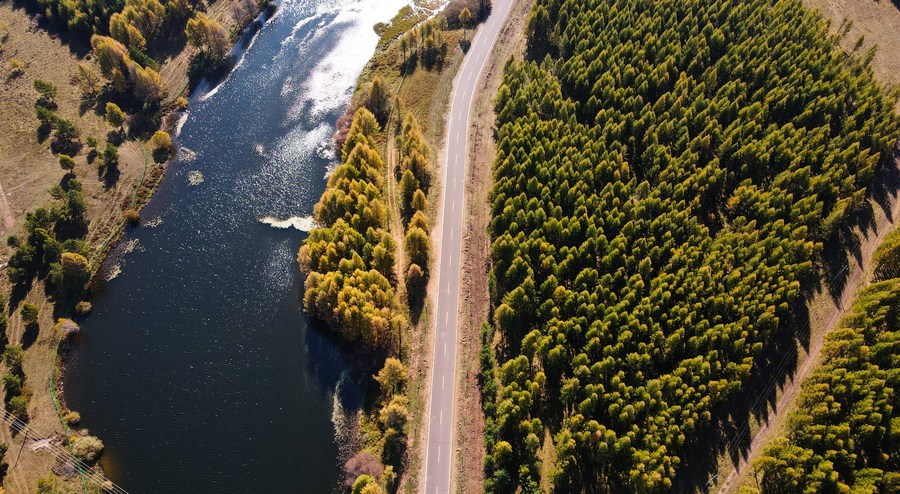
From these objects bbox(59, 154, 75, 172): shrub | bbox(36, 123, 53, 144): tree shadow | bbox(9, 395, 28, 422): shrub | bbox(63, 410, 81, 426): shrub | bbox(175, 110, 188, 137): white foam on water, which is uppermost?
bbox(175, 110, 188, 137): white foam on water

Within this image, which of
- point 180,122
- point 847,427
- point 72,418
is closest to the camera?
point 847,427

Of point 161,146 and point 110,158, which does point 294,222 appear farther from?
point 110,158

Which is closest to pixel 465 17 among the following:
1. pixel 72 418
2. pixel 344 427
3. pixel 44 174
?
pixel 44 174

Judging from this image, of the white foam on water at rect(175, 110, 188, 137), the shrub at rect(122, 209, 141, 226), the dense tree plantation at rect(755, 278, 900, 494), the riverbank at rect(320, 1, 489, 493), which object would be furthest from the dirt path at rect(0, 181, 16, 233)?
the dense tree plantation at rect(755, 278, 900, 494)

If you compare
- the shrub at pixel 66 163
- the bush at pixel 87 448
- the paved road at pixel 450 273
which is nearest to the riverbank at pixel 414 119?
the paved road at pixel 450 273

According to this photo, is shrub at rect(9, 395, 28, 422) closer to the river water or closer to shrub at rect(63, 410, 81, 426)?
the river water

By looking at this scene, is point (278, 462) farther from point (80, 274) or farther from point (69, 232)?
point (69, 232)
